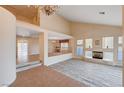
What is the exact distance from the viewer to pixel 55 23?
9211 mm

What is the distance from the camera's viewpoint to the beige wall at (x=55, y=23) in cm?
768

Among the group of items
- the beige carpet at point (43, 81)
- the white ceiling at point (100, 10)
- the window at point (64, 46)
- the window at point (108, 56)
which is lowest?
the beige carpet at point (43, 81)

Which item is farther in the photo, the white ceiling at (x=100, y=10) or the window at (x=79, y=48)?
the window at (x=79, y=48)

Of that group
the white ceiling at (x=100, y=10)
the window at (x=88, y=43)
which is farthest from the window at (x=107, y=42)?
the white ceiling at (x=100, y=10)

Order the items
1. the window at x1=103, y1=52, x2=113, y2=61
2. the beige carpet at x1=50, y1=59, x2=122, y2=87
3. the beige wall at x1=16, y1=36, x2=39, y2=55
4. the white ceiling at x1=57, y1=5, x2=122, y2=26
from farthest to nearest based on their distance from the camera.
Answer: the beige wall at x1=16, y1=36, x2=39, y2=55 → the window at x1=103, y1=52, x2=113, y2=61 → the white ceiling at x1=57, y1=5, x2=122, y2=26 → the beige carpet at x1=50, y1=59, x2=122, y2=87

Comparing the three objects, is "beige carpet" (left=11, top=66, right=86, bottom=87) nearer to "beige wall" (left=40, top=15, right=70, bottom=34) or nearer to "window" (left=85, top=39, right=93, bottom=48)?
"beige wall" (left=40, top=15, right=70, bottom=34)

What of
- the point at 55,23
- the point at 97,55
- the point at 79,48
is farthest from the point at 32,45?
the point at 97,55

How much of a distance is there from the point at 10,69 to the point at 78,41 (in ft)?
28.8

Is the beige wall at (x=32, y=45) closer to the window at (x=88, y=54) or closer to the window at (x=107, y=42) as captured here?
the window at (x=88, y=54)

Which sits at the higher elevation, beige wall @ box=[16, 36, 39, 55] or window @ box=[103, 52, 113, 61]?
beige wall @ box=[16, 36, 39, 55]

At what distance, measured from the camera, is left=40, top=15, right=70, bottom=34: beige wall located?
302 inches

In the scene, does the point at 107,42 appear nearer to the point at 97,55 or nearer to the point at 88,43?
the point at 97,55

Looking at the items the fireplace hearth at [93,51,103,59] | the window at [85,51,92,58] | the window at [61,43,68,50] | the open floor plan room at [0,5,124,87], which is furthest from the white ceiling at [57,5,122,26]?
the window at [61,43,68,50]
